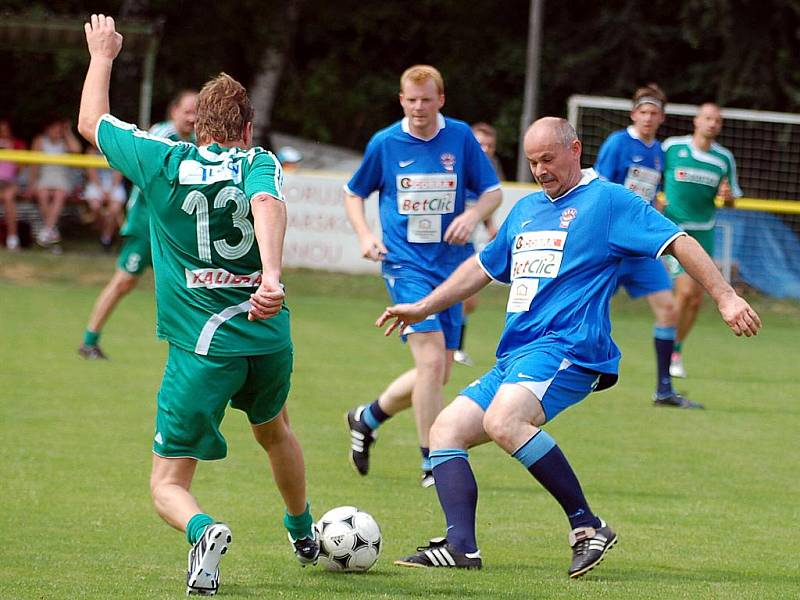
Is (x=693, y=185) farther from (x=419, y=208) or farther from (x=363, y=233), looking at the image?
(x=363, y=233)

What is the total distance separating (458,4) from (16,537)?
23.0 m

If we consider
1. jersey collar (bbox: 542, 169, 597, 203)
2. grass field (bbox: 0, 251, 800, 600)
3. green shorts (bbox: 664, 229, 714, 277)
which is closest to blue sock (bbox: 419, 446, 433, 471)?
grass field (bbox: 0, 251, 800, 600)

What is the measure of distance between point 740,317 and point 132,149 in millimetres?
2345

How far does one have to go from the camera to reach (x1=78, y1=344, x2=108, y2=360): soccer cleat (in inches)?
469

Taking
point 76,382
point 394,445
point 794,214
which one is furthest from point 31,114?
point 394,445

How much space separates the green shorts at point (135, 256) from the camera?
11484 mm

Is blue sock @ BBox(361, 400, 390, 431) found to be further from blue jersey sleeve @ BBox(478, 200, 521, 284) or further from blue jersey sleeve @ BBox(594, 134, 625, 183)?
blue jersey sleeve @ BBox(594, 134, 625, 183)

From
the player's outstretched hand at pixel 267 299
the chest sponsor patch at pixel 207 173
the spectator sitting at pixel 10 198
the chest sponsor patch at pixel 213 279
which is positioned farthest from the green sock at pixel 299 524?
the spectator sitting at pixel 10 198

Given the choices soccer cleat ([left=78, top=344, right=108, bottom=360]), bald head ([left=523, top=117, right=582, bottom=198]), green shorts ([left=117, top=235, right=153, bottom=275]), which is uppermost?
bald head ([left=523, top=117, right=582, bottom=198])

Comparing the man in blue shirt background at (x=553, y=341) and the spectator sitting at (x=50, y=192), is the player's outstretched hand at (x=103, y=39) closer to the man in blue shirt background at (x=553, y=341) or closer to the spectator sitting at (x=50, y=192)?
the man in blue shirt background at (x=553, y=341)

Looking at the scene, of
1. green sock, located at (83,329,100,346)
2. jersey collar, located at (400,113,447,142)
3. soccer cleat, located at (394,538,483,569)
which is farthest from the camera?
green sock, located at (83,329,100,346)

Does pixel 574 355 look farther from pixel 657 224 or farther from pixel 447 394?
pixel 447 394

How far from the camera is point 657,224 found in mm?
5648

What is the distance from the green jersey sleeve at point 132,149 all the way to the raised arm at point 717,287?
1.98 meters
